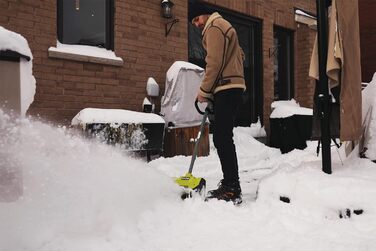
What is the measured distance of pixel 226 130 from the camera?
11.1ft

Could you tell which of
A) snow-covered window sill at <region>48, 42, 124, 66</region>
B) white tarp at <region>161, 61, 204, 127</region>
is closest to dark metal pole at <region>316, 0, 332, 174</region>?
white tarp at <region>161, 61, 204, 127</region>

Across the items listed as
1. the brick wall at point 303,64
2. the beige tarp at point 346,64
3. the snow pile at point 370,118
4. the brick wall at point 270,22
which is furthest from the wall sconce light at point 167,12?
the brick wall at point 303,64

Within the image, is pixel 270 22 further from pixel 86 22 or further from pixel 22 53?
pixel 22 53

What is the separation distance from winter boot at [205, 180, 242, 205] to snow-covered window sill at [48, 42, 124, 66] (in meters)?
3.03

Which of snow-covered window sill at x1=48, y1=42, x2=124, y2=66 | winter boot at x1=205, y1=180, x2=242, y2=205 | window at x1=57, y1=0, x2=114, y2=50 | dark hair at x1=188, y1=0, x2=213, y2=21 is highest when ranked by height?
dark hair at x1=188, y1=0, x2=213, y2=21

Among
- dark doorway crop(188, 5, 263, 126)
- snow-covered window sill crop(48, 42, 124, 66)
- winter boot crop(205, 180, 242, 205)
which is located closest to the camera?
winter boot crop(205, 180, 242, 205)

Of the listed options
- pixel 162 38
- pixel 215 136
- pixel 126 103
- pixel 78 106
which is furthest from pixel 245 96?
pixel 215 136

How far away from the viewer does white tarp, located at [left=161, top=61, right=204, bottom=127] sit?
18.8ft

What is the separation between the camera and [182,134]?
18.8ft

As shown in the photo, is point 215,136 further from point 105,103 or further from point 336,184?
point 105,103

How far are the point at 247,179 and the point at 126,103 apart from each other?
2266 mm

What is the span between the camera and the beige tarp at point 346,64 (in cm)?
313

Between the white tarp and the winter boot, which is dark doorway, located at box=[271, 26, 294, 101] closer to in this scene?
the white tarp

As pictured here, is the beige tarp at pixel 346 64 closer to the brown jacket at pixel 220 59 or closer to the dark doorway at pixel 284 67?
the brown jacket at pixel 220 59
